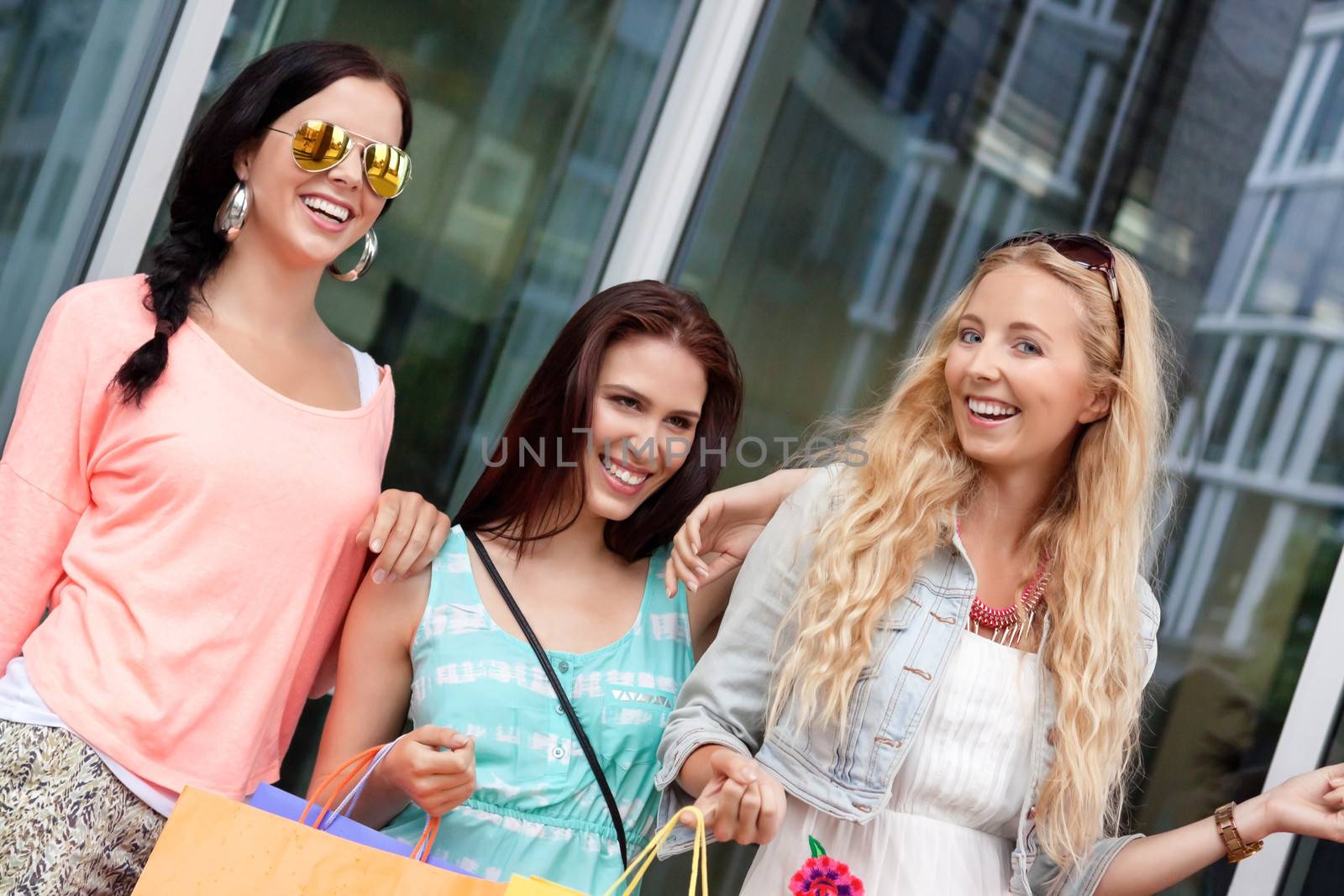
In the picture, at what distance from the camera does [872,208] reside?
3107mm

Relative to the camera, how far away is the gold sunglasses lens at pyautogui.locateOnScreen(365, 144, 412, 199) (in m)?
1.88

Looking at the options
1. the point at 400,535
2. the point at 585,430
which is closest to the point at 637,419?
the point at 585,430

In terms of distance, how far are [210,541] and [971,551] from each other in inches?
45.1

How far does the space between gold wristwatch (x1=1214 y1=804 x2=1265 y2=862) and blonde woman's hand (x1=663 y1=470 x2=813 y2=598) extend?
814 mm

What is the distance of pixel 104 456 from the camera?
1700mm

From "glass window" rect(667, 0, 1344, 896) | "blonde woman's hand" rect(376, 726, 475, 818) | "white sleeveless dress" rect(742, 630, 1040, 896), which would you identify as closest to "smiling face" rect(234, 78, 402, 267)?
"blonde woman's hand" rect(376, 726, 475, 818)

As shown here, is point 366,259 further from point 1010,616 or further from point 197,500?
point 1010,616

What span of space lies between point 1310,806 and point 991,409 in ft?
2.38

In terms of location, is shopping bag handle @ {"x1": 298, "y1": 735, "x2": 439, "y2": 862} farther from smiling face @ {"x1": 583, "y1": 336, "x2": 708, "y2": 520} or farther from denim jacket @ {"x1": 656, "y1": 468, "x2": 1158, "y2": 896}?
smiling face @ {"x1": 583, "y1": 336, "x2": 708, "y2": 520}

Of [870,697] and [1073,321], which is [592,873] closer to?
[870,697]

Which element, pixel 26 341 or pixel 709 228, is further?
pixel 709 228

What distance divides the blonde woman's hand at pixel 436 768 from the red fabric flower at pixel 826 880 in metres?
0.47

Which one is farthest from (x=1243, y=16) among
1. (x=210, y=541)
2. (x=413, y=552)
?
(x=210, y=541)

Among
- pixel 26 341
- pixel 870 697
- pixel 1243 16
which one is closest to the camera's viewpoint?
pixel 870 697
